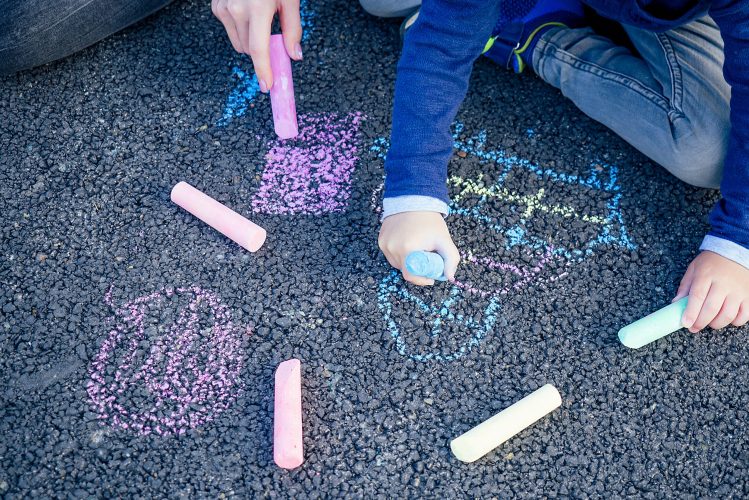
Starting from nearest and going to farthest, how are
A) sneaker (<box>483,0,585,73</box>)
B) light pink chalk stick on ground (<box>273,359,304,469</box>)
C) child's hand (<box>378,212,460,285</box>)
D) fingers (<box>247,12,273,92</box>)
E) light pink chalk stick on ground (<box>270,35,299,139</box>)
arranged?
light pink chalk stick on ground (<box>273,359,304,469</box>) < child's hand (<box>378,212,460,285</box>) < fingers (<box>247,12,273,92</box>) < light pink chalk stick on ground (<box>270,35,299,139</box>) < sneaker (<box>483,0,585,73</box>)

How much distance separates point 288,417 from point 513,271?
595 mm

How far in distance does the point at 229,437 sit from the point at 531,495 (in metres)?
0.59

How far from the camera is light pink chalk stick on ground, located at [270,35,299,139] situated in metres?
1.64

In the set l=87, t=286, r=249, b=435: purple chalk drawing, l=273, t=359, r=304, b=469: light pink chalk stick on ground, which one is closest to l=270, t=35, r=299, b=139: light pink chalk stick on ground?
l=87, t=286, r=249, b=435: purple chalk drawing

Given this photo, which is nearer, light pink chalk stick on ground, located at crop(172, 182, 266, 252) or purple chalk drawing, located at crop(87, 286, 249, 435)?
purple chalk drawing, located at crop(87, 286, 249, 435)

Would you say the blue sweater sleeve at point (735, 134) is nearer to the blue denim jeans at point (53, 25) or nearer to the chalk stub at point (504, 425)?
the chalk stub at point (504, 425)

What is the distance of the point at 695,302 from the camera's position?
1.45m

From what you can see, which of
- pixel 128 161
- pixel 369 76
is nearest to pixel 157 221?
pixel 128 161

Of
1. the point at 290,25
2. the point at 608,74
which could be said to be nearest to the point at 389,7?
the point at 290,25

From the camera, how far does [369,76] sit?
72.7 inches

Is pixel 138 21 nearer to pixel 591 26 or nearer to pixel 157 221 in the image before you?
pixel 157 221

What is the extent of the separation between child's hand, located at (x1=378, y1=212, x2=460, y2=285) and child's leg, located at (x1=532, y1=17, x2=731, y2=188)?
1.81ft

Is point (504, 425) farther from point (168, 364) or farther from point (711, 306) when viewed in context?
point (168, 364)

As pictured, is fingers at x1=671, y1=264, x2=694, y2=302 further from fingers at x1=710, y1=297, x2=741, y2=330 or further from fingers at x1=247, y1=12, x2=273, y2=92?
fingers at x1=247, y1=12, x2=273, y2=92
